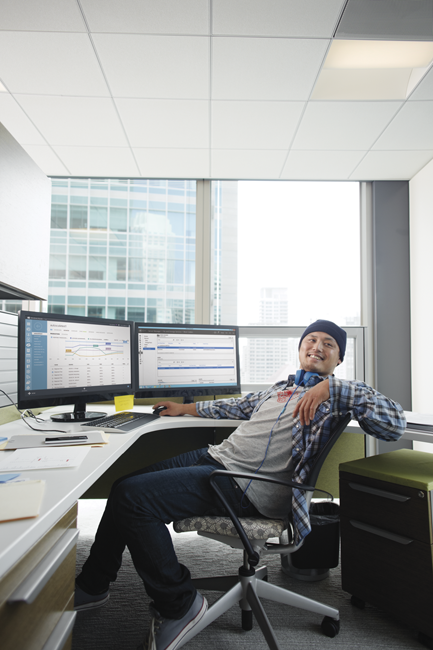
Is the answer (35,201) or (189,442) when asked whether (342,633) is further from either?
(35,201)

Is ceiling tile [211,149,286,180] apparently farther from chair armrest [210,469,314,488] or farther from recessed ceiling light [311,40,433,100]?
chair armrest [210,469,314,488]

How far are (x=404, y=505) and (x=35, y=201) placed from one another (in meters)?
1.87

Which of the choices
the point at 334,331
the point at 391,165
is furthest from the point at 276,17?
the point at 391,165

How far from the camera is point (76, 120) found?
8.18 feet

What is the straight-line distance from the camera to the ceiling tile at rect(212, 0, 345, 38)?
1707 mm

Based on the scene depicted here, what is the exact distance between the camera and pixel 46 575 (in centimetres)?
58

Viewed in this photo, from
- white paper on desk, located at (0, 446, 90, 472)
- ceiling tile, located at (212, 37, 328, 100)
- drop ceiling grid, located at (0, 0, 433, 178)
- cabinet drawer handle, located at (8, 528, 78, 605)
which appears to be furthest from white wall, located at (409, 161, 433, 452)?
cabinet drawer handle, located at (8, 528, 78, 605)

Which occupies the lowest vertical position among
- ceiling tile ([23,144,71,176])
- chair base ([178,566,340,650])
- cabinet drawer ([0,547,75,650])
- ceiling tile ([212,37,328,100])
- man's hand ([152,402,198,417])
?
chair base ([178,566,340,650])

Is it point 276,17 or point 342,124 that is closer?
point 276,17

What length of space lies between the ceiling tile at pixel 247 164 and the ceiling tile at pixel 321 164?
0.29 ft

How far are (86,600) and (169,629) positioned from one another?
18.8 inches

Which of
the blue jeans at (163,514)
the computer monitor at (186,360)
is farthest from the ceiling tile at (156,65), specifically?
the blue jeans at (163,514)

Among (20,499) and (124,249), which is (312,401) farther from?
(124,249)

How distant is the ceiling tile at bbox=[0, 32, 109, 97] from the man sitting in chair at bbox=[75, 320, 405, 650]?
1.92m
